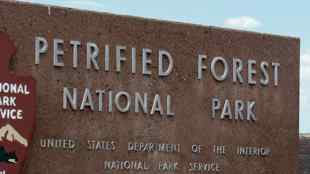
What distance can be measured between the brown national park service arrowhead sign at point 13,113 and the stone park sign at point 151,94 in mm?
171

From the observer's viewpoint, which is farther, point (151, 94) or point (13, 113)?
point (151, 94)

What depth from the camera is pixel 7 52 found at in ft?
49.2

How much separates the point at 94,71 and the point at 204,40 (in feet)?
8.06

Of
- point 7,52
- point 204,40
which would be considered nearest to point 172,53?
point 204,40

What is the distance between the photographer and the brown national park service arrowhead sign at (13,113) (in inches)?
584

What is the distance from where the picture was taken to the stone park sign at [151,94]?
1549cm

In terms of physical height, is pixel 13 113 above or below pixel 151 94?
below

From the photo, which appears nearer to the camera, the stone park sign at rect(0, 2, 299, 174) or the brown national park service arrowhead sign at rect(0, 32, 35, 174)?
the brown national park service arrowhead sign at rect(0, 32, 35, 174)

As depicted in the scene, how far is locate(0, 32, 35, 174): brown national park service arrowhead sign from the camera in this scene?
584 inches

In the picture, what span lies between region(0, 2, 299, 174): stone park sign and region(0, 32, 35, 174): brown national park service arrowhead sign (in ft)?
0.56

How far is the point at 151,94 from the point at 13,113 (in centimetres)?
276

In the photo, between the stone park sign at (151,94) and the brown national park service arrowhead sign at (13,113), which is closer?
the brown national park service arrowhead sign at (13,113)

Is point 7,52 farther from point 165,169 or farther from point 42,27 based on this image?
point 165,169

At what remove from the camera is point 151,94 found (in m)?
16.6
